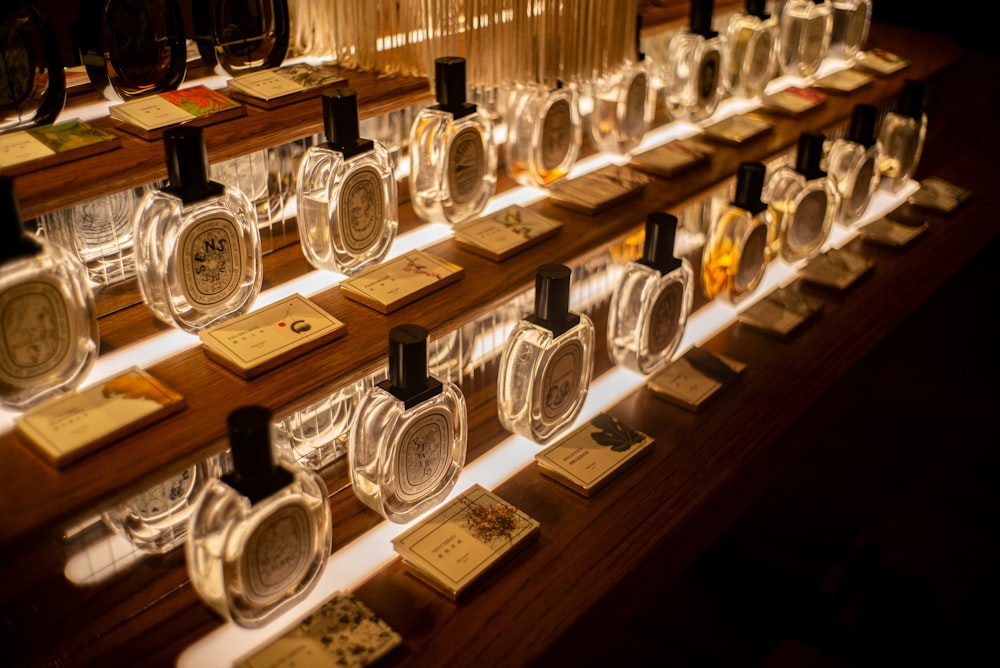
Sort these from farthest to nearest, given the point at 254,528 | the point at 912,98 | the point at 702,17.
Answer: the point at 912,98
the point at 702,17
the point at 254,528

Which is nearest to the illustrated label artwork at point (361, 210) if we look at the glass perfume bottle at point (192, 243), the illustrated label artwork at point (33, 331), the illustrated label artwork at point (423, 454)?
the glass perfume bottle at point (192, 243)

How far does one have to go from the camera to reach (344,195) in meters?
0.97

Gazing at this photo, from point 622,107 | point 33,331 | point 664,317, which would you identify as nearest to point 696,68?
point 622,107

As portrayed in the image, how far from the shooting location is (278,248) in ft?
3.67

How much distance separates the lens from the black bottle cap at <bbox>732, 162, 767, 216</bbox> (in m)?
1.40

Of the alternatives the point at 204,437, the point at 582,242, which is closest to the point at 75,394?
the point at 204,437

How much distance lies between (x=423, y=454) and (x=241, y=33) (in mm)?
494

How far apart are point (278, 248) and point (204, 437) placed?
38 centimetres

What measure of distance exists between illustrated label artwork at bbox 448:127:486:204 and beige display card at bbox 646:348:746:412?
0.39m

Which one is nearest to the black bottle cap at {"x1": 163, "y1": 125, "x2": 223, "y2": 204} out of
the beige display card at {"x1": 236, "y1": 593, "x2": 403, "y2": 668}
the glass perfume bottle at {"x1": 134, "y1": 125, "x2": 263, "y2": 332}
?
the glass perfume bottle at {"x1": 134, "y1": 125, "x2": 263, "y2": 332}

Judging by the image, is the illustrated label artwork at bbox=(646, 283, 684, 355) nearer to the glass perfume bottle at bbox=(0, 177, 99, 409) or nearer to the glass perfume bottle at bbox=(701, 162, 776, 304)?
the glass perfume bottle at bbox=(701, 162, 776, 304)

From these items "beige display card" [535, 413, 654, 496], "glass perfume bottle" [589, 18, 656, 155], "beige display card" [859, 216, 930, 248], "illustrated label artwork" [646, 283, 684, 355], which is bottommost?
"beige display card" [859, 216, 930, 248]

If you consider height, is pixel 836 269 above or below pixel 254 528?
below

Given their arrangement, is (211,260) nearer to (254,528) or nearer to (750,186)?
(254,528)
